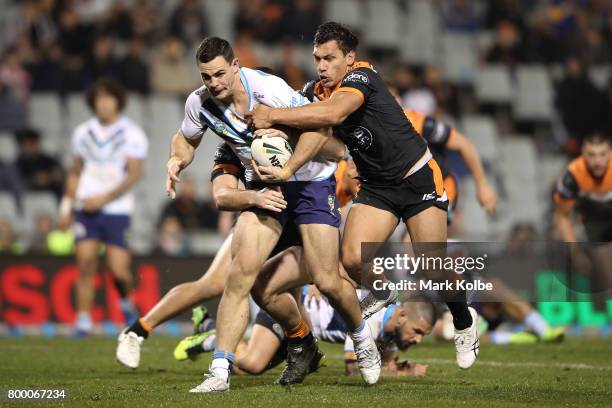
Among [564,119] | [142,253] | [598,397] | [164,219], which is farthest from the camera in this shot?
[564,119]

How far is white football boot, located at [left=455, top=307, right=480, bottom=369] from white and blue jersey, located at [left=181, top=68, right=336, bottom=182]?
1605mm

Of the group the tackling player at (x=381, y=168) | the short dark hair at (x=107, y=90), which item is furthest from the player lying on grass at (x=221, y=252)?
the short dark hair at (x=107, y=90)

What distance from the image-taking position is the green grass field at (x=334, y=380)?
7141 mm

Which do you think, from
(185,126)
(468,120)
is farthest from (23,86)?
(185,126)

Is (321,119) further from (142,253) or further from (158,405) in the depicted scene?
(142,253)

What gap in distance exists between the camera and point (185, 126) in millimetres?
8062

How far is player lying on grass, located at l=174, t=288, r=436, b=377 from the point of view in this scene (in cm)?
884

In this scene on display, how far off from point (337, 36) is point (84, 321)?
6.16 m

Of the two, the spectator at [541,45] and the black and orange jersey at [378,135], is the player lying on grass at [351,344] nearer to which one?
the black and orange jersey at [378,135]

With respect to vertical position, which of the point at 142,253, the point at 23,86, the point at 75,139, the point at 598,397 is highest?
the point at 23,86

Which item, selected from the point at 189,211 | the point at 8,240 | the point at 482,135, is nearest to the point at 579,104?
the point at 482,135

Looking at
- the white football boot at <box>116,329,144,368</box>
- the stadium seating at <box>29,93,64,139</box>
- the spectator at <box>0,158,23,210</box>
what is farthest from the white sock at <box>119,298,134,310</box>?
the stadium seating at <box>29,93,64,139</box>

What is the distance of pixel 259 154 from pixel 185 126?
0.81m

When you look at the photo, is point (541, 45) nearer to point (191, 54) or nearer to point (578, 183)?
point (191, 54)
